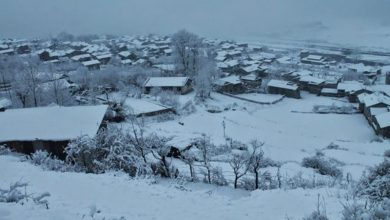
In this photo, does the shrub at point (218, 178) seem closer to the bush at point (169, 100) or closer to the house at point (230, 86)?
the bush at point (169, 100)

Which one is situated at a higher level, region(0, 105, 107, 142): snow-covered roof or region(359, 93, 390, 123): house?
region(0, 105, 107, 142): snow-covered roof

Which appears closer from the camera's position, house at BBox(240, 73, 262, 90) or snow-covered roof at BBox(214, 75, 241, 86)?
snow-covered roof at BBox(214, 75, 241, 86)

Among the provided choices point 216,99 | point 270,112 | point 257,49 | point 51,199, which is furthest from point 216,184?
point 257,49

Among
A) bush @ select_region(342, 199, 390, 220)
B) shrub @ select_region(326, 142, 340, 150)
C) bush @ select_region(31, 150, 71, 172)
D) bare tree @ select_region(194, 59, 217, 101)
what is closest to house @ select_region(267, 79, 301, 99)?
bare tree @ select_region(194, 59, 217, 101)

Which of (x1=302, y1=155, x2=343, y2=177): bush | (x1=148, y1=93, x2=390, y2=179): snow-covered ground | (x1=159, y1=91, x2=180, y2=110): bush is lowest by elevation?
(x1=148, y1=93, x2=390, y2=179): snow-covered ground

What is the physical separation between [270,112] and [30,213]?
1079 inches

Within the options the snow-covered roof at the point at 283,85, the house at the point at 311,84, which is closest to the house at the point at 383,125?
the snow-covered roof at the point at 283,85

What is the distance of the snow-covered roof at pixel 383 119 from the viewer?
25052mm

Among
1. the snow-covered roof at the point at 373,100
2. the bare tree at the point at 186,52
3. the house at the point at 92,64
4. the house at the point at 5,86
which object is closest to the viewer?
the snow-covered roof at the point at 373,100

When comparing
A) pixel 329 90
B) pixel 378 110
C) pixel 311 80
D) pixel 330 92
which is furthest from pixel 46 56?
pixel 378 110

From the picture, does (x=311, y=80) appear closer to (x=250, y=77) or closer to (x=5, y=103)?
(x=250, y=77)

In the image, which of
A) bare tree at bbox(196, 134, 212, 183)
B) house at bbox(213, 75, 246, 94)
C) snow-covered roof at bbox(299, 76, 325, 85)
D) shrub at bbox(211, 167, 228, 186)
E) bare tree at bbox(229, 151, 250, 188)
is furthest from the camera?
snow-covered roof at bbox(299, 76, 325, 85)

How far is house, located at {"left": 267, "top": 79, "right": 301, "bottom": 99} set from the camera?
3769 cm

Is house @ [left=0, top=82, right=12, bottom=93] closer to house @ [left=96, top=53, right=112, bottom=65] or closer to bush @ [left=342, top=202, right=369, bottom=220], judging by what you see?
house @ [left=96, top=53, right=112, bottom=65]
